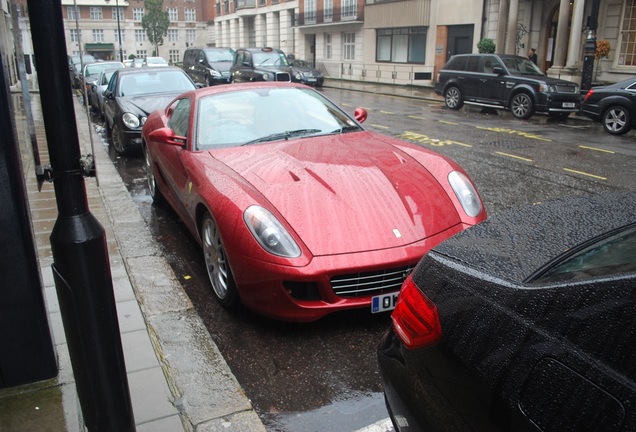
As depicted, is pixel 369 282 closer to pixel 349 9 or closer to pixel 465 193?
pixel 465 193

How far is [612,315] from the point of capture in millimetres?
1382

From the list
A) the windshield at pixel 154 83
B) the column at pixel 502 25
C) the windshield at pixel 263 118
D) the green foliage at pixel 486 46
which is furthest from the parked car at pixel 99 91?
the column at pixel 502 25

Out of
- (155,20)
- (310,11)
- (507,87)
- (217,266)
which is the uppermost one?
(155,20)

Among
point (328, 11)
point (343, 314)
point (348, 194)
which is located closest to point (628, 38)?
point (348, 194)

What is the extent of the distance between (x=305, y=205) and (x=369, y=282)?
2.22 ft

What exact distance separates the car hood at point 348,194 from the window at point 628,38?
19.7 meters

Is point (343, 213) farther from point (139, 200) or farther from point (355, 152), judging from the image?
point (139, 200)

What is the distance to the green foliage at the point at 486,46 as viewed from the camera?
24266mm

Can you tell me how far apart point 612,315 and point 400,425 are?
1007mm

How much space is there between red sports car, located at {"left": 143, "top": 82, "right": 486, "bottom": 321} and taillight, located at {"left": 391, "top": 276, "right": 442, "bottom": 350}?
4.25 ft

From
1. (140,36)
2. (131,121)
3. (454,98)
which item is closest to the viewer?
(131,121)

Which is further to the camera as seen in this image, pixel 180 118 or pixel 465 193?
pixel 180 118

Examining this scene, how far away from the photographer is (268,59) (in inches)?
953

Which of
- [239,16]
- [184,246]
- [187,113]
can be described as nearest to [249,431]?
[184,246]
